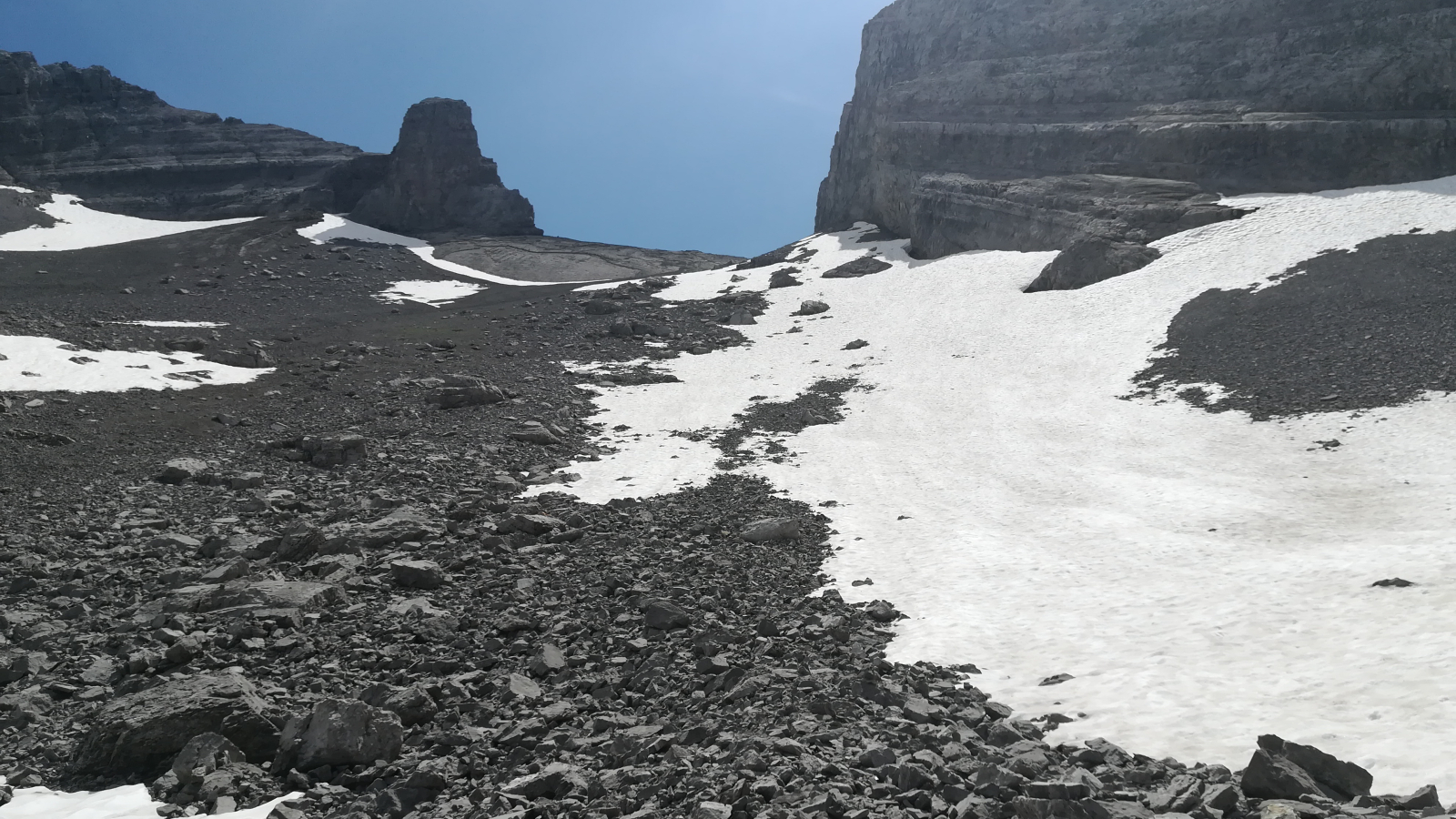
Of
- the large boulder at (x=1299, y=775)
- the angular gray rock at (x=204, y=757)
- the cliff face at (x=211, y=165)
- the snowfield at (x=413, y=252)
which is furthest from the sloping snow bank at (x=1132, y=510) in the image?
the cliff face at (x=211, y=165)

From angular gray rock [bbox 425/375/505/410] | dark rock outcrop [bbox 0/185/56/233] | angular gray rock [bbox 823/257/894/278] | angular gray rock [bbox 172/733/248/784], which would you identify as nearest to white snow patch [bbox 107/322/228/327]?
angular gray rock [bbox 425/375/505/410]

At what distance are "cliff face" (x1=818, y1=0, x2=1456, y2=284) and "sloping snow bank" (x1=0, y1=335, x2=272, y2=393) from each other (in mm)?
40338

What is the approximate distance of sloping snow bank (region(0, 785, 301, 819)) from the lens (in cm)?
715

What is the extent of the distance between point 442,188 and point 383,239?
11.8m

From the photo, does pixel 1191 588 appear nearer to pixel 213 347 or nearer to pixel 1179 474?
pixel 1179 474

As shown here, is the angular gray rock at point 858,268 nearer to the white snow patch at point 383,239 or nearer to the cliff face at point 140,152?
the white snow patch at point 383,239

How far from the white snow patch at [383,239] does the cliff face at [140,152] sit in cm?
926

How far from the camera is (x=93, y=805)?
24.0ft

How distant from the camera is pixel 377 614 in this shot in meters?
11.0

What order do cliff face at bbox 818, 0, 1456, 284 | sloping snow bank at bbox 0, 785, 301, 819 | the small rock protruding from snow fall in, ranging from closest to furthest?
sloping snow bank at bbox 0, 785, 301, 819
cliff face at bbox 818, 0, 1456, 284
the small rock protruding from snow

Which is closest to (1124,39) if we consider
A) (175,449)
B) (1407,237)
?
(1407,237)

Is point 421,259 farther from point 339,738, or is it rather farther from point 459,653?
point 339,738

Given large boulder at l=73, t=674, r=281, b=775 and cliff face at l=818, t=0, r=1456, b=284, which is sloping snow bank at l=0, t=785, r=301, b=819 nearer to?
large boulder at l=73, t=674, r=281, b=775

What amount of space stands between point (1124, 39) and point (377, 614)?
190 feet
